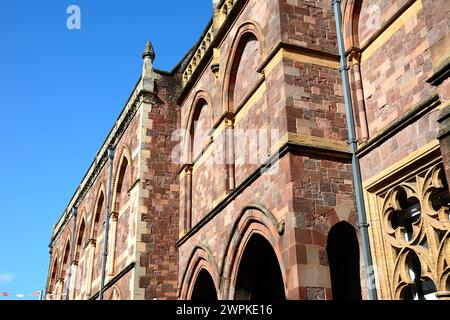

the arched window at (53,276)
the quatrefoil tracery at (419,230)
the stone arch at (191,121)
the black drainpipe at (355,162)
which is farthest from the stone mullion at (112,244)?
the arched window at (53,276)

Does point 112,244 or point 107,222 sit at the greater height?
point 107,222

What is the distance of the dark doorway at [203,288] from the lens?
1435 cm

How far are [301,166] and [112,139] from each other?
517 inches

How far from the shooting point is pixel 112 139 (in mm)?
21625

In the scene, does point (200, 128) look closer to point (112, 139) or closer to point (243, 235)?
point (243, 235)

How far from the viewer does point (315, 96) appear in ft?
34.6

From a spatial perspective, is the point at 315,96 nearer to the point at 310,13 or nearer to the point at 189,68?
the point at 310,13

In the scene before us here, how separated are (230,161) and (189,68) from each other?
5554 mm

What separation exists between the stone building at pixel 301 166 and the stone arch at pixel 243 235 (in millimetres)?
35

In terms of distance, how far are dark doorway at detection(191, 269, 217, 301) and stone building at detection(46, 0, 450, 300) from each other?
36 mm

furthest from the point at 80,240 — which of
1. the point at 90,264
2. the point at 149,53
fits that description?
the point at 149,53

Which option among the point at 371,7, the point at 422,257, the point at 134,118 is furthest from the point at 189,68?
the point at 422,257

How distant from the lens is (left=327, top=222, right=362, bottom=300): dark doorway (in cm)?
980

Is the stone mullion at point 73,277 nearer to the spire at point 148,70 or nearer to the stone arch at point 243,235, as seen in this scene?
the spire at point 148,70
